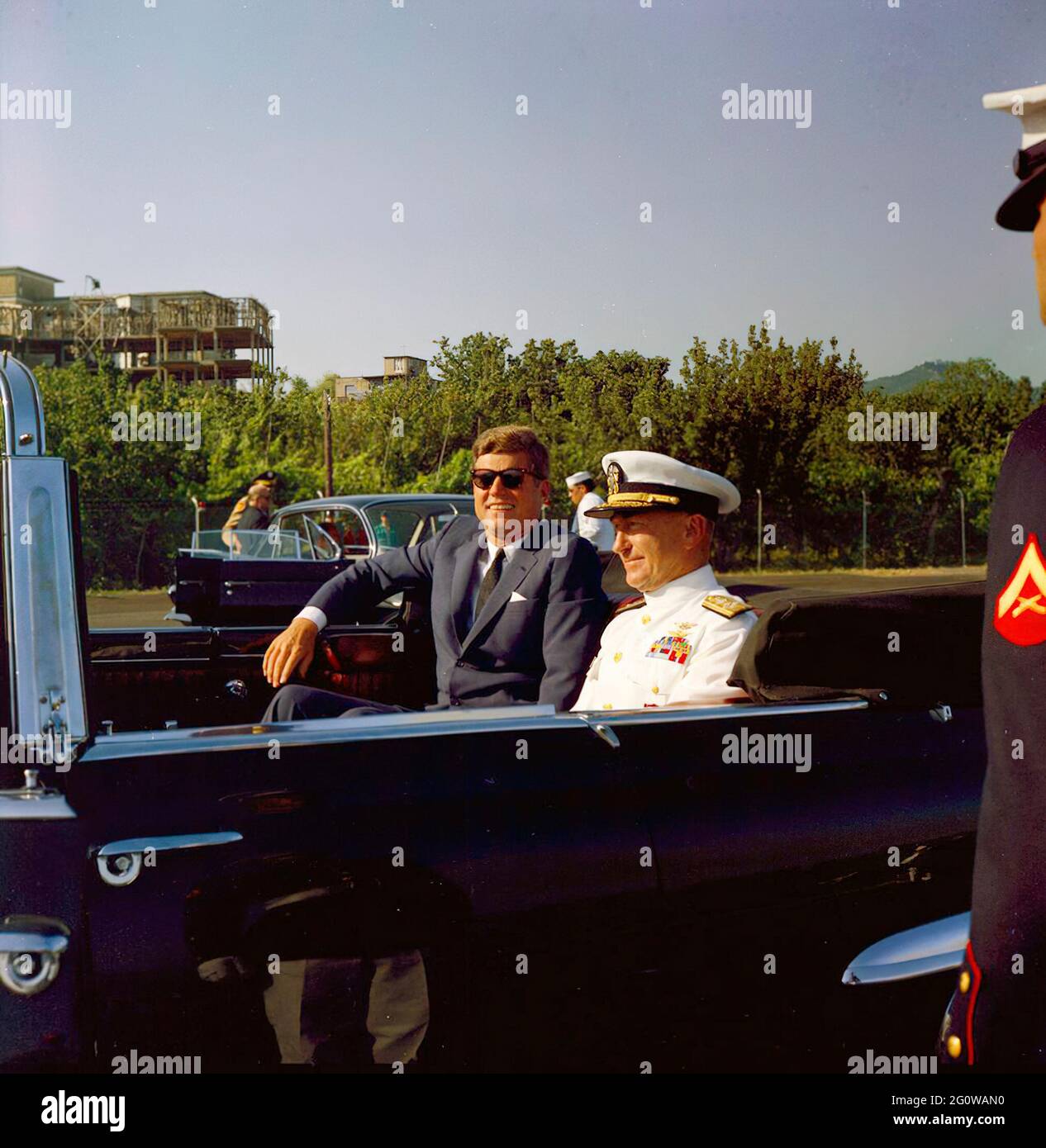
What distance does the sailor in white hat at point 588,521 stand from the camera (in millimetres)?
8164

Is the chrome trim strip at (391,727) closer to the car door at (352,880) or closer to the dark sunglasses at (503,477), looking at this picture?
the car door at (352,880)

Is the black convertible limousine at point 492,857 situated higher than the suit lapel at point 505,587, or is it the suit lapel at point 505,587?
the suit lapel at point 505,587

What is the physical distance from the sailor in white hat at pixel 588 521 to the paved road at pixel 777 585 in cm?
905

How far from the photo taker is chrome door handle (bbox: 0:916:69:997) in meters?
1.71

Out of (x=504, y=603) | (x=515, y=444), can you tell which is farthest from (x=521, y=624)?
(x=515, y=444)

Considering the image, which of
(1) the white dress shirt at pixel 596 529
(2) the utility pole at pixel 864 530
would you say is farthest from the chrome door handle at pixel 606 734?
(2) the utility pole at pixel 864 530

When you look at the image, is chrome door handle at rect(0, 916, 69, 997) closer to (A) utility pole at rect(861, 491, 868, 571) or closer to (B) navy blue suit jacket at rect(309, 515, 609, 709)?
(B) navy blue suit jacket at rect(309, 515, 609, 709)

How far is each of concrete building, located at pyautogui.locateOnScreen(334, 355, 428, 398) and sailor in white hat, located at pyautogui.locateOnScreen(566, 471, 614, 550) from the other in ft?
11.0

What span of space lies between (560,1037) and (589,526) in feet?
22.7

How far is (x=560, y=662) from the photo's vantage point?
3438mm

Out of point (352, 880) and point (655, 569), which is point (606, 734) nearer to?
point (352, 880)

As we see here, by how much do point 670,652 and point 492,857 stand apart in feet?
3.77

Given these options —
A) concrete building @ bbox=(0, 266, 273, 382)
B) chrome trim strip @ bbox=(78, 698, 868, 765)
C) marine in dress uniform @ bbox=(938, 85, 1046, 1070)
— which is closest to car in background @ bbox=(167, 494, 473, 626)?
chrome trim strip @ bbox=(78, 698, 868, 765)

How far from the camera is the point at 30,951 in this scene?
5.64 ft
